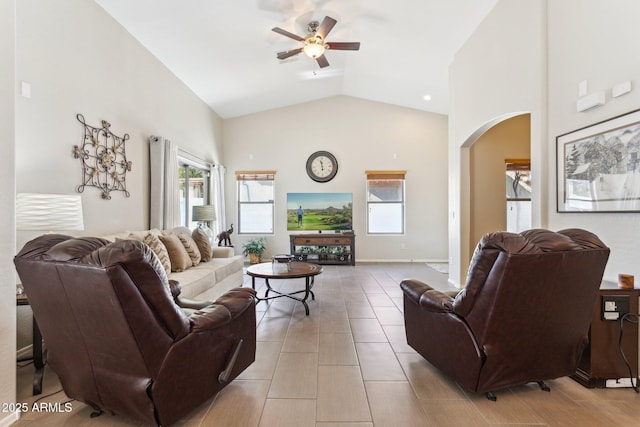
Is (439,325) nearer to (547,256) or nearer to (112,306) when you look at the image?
(547,256)

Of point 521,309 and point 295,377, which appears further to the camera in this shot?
point 295,377

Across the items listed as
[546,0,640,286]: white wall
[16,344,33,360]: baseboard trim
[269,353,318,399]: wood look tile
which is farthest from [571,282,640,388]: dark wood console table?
[16,344,33,360]: baseboard trim

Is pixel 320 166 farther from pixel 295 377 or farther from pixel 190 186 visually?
pixel 295 377

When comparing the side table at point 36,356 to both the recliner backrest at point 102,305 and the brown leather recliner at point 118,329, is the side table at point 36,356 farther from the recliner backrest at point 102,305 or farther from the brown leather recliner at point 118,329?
the recliner backrest at point 102,305

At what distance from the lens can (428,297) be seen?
84.0 inches

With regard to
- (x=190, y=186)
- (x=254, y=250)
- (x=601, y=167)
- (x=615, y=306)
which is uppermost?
(x=190, y=186)

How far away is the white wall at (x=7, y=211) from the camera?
1731 millimetres

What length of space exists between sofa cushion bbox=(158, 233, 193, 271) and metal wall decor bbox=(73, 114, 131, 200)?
2.55ft

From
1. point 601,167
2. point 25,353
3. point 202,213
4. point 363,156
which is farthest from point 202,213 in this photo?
point 601,167

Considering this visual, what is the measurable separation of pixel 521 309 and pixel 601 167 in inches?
61.1

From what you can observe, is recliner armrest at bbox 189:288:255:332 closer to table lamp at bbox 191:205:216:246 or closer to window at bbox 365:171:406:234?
table lamp at bbox 191:205:216:246

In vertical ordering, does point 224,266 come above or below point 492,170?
below

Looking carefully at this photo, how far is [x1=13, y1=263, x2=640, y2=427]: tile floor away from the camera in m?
1.76

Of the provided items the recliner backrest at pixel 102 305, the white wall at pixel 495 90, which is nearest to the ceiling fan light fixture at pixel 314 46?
the white wall at pixel 495 90
